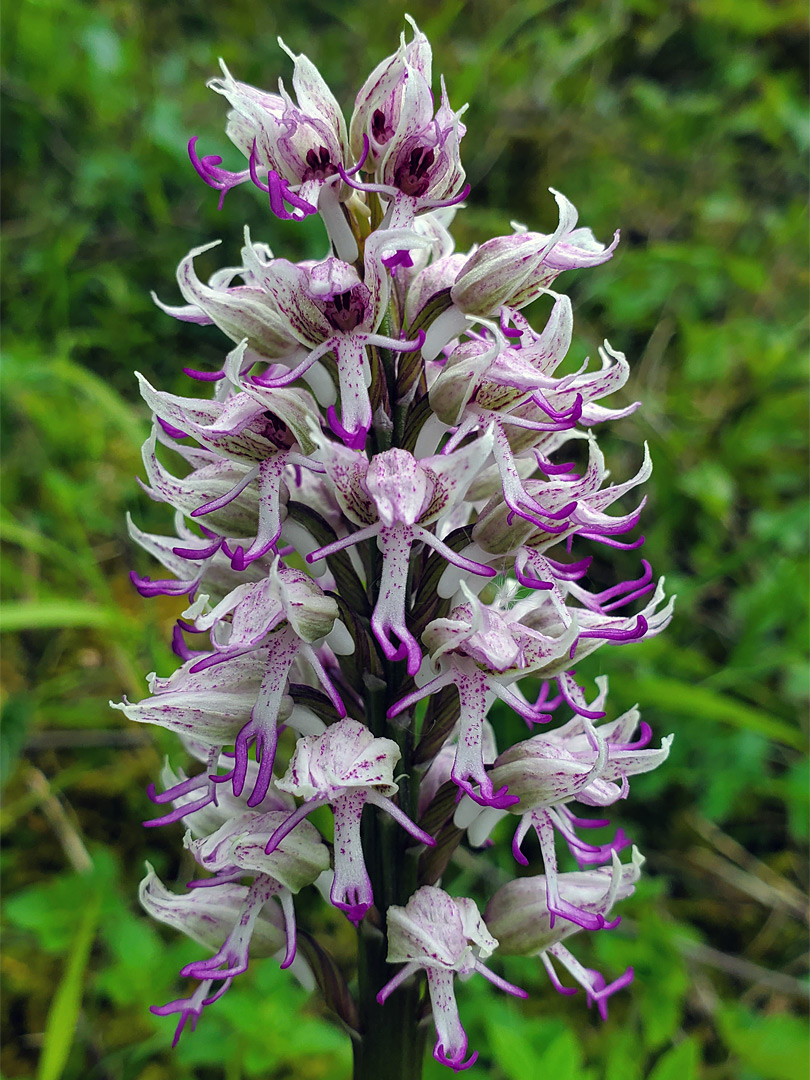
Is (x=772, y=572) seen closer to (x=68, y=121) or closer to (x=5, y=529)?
(x=5, y=529)

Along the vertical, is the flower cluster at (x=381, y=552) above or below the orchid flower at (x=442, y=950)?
above

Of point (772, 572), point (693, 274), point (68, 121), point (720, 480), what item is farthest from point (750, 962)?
point (68, 121)

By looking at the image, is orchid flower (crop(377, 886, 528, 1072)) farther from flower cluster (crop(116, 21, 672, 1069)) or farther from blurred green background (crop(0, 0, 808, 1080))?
blurred green background (crop(0, 0, 808, 1080))

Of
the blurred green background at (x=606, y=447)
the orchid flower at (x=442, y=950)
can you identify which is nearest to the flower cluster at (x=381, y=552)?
the orchid flower at (x=442, y=950)

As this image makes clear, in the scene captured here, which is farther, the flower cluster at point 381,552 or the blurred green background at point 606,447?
the blurred green background at point 606,447

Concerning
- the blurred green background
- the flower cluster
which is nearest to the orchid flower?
the flower cluster

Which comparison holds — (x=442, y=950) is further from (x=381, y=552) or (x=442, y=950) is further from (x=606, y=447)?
(x=606, y=447)

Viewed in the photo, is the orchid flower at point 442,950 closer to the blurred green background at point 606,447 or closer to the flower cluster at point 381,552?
the flower cluster at point 381,552
